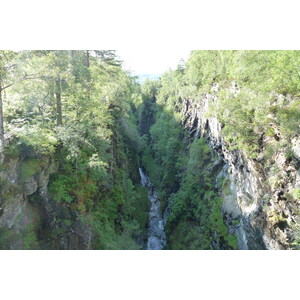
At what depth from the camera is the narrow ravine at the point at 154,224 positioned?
1286cm

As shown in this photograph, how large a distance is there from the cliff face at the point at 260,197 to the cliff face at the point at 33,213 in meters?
7.02

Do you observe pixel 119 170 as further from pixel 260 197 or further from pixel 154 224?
pixel 260 197

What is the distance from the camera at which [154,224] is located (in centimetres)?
1588

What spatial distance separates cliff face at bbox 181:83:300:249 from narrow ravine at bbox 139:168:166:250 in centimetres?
437

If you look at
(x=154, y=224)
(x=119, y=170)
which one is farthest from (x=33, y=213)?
(x=154, y=224)

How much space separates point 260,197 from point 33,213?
9.15 metres

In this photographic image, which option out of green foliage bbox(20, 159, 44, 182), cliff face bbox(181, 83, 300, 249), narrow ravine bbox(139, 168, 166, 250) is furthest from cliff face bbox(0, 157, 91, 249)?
cliff face bbox(181, 83, 300, 249)

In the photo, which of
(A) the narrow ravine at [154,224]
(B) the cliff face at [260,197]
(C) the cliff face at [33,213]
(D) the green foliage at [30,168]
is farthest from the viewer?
(A) the narrow ravine at [154,224]

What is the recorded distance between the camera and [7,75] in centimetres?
725

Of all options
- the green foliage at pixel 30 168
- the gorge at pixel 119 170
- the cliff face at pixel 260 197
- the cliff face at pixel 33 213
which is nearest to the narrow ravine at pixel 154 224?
the gorge at pixel 119 170

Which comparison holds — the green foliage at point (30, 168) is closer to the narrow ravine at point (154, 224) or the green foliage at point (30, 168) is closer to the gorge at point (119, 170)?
the gorge at point (119, 170)

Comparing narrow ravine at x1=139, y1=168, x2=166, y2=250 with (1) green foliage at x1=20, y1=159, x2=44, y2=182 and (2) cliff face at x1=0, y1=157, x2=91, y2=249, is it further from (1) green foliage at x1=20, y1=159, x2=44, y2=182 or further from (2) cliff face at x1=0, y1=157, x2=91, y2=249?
(1) green foliage at x1=20, y1=159, x2=44, y2=182

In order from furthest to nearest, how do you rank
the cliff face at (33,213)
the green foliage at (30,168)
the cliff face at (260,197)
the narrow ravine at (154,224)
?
1. the narrow ravine at (154,224)
2. the cliff face at (260,197)
3. the green foliage at (30,168)
4. the cliff face at (33,213)

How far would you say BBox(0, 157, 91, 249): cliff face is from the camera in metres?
6.83
